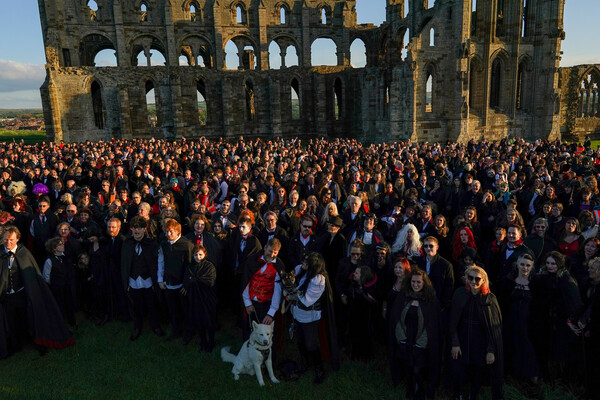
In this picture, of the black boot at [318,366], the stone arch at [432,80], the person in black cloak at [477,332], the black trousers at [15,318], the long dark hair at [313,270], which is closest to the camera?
the person in black cloak at [477,332]

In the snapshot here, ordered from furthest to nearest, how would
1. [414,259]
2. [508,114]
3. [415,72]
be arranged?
[508,114]
[415,72]
[414,259]

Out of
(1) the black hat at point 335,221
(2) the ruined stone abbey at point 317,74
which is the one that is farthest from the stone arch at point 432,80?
(1) the black hat at point 335,221

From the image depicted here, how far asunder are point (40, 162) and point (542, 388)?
61.1 ft

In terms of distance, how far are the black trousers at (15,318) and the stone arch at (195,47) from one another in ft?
130

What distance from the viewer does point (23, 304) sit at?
647cm

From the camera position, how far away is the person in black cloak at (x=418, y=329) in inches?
195

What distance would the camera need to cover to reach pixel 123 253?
272 inches

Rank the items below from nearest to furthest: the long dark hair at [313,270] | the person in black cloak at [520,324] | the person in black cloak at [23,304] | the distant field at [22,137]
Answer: the person in black cloak at [520,324], the long dark hair at [313,270], the person in black cloak at [23,304], the distant field at [22,137]

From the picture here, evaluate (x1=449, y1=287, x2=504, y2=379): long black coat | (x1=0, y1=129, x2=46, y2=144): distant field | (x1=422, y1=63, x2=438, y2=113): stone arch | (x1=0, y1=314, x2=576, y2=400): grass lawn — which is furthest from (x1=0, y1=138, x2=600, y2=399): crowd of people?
(x1=0, y1=129, x2=46, y2=144): distant field

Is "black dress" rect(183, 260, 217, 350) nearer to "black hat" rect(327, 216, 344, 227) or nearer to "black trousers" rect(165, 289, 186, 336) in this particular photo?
"black trousers" rect(165, 289, 186, 336)

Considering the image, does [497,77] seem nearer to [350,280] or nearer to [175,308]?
[350,280]

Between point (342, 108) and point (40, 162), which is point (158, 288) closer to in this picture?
point (40, 162)

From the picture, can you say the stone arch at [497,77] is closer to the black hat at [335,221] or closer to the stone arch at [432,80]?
the stone arch at [432,80]

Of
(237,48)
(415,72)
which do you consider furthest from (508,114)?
(237,48)
